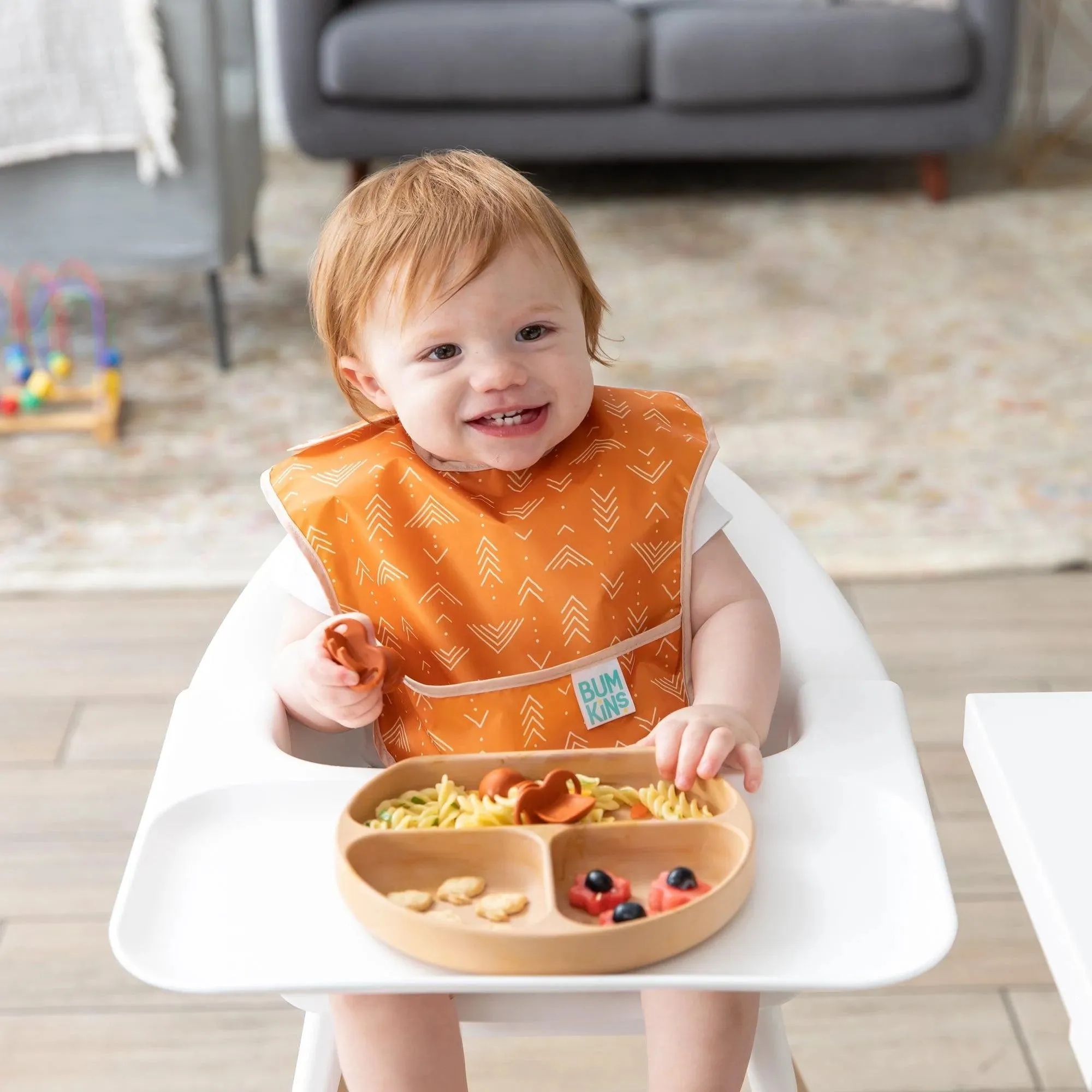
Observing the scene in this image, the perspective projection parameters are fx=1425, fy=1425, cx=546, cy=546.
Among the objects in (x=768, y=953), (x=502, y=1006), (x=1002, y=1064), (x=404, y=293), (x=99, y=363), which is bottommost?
(x=99, y=363)

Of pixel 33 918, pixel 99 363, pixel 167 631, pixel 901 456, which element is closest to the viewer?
pixel 33 918

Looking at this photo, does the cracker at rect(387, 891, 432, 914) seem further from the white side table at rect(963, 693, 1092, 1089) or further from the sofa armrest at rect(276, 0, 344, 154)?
the sofa armrest at rect(276, 0, 344, 154)

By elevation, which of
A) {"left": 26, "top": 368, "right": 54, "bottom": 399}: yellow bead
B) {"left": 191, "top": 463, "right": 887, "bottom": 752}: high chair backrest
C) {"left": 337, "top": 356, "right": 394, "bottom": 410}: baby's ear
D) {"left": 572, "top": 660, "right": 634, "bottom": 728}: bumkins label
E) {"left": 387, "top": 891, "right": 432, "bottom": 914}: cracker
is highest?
{"left": 337, "top": 356, "right": 394, "bottom": 410}: baby's ear

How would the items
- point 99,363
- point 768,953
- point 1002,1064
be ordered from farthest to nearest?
point 99,363
point 1002,1064
point 768,953

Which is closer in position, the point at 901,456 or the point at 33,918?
the point at 33,918

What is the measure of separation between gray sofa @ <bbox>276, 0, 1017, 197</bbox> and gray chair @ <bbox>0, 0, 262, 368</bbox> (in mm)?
692

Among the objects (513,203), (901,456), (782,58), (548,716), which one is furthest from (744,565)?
(782,58)

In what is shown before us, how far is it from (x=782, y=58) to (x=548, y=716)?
2.44 meters

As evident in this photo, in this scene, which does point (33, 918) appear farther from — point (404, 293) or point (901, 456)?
point (901, 456)

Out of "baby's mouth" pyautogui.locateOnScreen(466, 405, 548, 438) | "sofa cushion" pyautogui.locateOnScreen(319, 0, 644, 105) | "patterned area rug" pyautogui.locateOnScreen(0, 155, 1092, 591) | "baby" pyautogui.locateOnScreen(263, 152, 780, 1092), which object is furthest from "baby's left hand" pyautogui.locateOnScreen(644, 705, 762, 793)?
"sofa cushion" pyautogui.locateOnScreen(319, 0, 644, 105)

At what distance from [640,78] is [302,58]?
2.39ft

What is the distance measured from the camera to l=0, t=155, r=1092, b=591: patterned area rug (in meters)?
1.95

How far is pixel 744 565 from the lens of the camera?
0.96m

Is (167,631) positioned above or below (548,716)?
below
